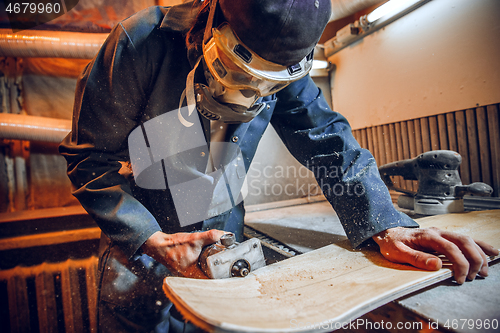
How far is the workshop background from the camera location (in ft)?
5.03

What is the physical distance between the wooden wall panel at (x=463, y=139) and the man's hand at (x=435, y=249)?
104cm

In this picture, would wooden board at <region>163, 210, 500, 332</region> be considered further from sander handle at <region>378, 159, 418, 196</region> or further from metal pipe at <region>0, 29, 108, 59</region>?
metal pipe at <region>0, 29, 108, 59</region>

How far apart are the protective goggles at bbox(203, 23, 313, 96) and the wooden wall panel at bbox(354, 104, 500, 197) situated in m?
1.39

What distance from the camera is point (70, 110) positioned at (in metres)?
2.14

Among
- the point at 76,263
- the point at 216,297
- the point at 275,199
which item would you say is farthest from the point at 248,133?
the point at 76,263

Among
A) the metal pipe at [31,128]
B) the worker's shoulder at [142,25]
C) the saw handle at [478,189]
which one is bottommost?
the saw handle at [478,189]

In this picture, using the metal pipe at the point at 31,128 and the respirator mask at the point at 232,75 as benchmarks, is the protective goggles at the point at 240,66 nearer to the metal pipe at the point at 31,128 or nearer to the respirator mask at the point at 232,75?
the respirator mask at the point at 232,75

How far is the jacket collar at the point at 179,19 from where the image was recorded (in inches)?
36.9

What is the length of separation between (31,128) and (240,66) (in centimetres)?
196

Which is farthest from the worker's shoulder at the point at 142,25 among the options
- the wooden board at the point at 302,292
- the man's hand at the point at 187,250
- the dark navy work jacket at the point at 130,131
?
the wooden board at the point at 302,292

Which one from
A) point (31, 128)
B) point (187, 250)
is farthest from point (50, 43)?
point (187, 250)

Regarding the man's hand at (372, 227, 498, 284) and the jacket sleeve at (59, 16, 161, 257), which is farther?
the jacket sleeve at (59, 16, 161, 257)

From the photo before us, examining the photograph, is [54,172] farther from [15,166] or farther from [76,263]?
[76,263]

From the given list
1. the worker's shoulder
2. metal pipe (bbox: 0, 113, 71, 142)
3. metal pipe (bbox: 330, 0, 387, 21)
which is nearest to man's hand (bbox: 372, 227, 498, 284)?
the worker's shoulder
